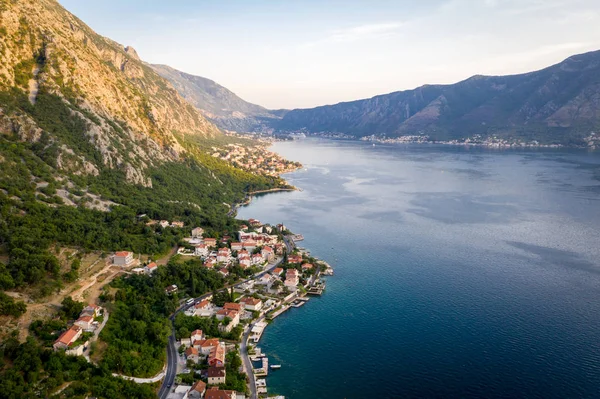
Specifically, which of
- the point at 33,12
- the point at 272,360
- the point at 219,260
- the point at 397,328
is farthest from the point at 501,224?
the point at 33,12

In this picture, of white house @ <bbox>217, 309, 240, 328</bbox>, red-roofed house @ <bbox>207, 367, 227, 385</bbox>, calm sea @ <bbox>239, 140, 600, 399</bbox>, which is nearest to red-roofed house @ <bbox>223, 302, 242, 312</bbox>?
white house @ <bbox>217, 309, 240, 328</bbox>

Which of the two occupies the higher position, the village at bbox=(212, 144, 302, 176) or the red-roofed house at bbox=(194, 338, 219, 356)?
the village at bbox=(212, 144, 302, 176)

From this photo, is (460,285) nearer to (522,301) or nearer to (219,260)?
(522,301)

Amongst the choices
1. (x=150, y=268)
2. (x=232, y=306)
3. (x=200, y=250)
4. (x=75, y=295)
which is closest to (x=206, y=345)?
(x=232, y=306)

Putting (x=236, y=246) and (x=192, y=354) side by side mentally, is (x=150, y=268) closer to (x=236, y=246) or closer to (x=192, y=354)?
(x=236, y=246)

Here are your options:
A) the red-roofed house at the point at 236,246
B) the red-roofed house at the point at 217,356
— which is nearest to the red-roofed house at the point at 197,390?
the red-roofed house at the point at 217,356

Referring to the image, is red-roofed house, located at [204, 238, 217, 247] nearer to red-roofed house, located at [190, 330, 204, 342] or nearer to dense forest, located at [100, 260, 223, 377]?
dense forest, located at [100, 260, 223, 377]

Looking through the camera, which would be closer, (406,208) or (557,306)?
(557,306)
